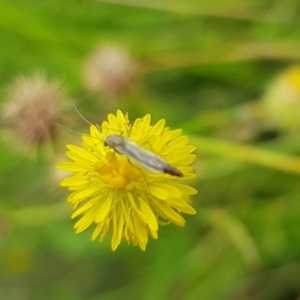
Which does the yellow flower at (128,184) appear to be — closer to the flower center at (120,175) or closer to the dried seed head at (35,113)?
the flower center at (120,175)

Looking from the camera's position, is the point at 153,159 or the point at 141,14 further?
the point at 141,14

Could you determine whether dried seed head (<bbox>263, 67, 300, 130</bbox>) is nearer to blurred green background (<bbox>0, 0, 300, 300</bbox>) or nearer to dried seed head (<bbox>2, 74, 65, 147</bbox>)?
blurred green background (<bbox>0, 0, 300, 300</bbox>)

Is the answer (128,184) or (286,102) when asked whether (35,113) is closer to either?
(128,184)

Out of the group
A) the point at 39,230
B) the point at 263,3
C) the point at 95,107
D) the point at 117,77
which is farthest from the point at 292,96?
the point at 39,230

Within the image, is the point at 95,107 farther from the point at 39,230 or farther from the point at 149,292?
the point at 149,292

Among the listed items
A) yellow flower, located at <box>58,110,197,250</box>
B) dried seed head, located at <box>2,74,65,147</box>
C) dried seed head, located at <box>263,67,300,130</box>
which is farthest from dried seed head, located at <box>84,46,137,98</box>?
yellow flower, located at <box>58,110,197,250</box>

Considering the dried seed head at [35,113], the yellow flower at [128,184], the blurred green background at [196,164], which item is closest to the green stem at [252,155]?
the blurred green background at [196,164]

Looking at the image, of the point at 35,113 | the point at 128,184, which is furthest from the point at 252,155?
the point at 128,184
